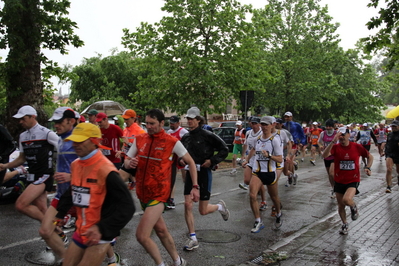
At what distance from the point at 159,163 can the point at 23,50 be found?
9.22 meters

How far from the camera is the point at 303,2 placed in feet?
104

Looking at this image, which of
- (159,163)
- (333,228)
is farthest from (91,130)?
(333,228)

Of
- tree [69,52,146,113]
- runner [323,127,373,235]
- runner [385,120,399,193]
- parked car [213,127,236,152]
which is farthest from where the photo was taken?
tree [69,52,146,113]

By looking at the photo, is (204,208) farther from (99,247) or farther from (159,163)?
(99,247)

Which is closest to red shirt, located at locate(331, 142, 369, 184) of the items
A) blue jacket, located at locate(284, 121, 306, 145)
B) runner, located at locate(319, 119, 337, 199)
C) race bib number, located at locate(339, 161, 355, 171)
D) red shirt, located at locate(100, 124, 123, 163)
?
race bib number, located at locate(339, 161, 355, 171)

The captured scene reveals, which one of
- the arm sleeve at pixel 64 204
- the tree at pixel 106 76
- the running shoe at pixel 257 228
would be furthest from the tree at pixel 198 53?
the tree at pixel 106 76

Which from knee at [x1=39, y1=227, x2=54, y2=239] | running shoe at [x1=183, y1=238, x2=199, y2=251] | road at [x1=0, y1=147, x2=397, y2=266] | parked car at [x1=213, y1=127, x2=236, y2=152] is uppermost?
knee at [x1=39, y1=227, x2=54, y2=239]

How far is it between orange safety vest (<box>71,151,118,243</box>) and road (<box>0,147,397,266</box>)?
2.18 meters

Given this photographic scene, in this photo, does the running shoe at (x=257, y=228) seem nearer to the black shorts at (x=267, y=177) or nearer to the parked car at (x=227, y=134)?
the black shorts at (x=267, y=177)

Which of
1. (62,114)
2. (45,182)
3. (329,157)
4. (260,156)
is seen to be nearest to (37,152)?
(45,182)

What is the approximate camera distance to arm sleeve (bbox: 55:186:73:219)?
3838mm

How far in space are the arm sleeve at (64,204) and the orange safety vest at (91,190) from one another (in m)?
0.43

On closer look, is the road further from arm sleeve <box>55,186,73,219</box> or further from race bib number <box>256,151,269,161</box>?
arm sleeve <box>55,186,73,219</box>

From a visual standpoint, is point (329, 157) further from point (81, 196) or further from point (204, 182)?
point (81, 196)
